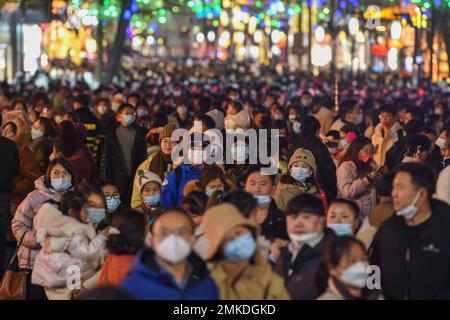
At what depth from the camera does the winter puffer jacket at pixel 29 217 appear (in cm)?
1252

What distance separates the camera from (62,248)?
1105 cm

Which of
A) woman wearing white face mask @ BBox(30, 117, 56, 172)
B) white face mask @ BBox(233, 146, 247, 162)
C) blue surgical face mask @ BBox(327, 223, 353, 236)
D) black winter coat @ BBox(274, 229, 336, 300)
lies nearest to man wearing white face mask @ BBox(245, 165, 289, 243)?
blue surgical face mask @ BBox(327, 223, 353, 236)

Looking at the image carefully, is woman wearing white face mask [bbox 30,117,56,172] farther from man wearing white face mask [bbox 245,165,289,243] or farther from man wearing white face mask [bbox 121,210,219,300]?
man wearing white face mask [bbox 121,210,219,300]

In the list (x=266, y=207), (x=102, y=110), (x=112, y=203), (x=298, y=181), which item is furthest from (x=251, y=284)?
(x=102, y=110)

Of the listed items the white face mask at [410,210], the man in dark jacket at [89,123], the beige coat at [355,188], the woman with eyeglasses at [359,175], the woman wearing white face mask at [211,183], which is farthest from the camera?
the man in dark jacket at [89,123]

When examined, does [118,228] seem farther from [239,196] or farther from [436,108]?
[436,108]

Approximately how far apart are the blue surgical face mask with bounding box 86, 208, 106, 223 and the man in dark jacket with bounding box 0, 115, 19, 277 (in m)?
2.80

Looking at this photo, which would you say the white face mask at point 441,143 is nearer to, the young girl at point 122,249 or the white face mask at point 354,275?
the young girl at point 122,249

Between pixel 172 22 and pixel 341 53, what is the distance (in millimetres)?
40525

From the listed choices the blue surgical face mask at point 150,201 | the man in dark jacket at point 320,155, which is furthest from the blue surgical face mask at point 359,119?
the blue surgical face mask at point 150,201

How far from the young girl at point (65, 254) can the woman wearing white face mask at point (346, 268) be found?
248cm

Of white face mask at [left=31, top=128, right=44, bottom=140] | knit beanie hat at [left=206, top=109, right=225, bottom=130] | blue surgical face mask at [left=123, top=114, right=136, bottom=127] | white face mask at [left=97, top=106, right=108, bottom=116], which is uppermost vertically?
white face mask at [left=97, top=106, right=108, bottom=116]

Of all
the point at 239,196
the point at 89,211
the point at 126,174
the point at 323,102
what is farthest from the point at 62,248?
the point at 323,102

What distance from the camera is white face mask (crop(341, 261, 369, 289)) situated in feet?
29.2
